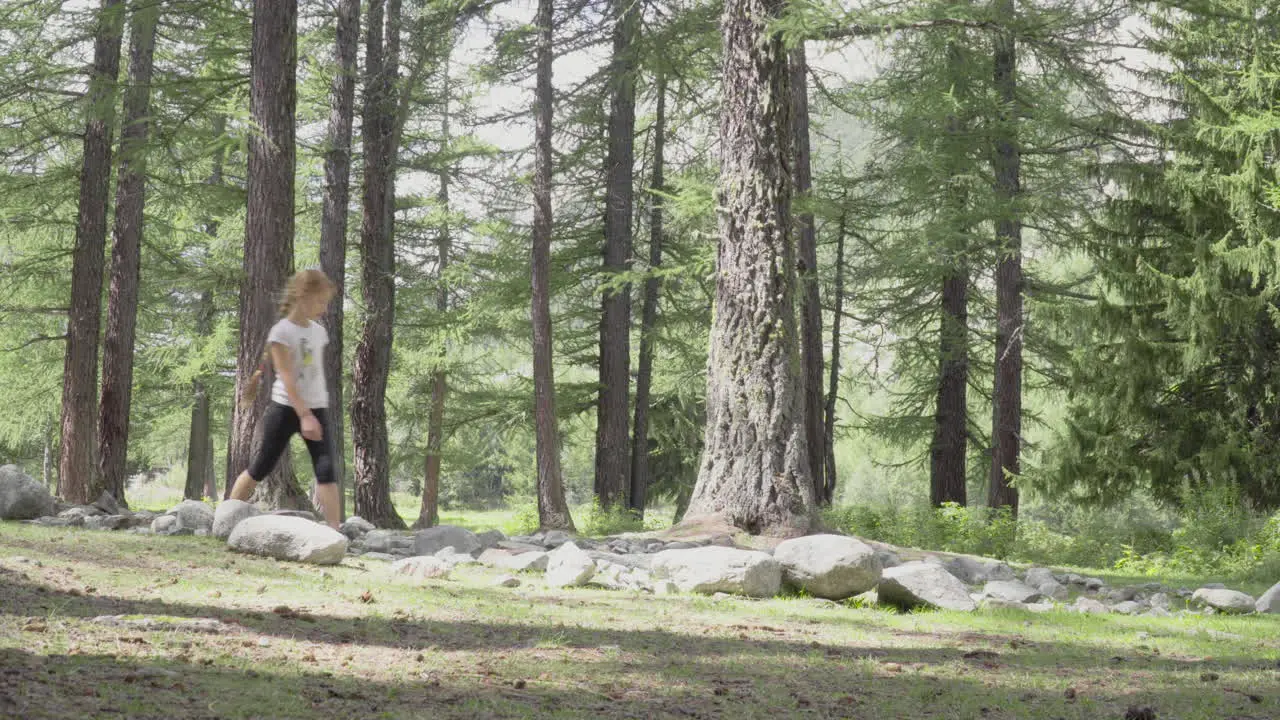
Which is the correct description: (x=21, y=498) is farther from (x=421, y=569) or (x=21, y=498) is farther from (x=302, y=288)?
(x=421, y=569)

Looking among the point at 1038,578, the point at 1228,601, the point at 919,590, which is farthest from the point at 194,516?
the point at 1228,601

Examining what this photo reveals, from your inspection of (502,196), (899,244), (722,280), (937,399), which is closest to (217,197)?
(502,196)

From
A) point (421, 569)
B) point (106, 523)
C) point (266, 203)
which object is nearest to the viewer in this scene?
point (421, 569)

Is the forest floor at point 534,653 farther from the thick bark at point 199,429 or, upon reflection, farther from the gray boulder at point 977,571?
the thick bark at point 199,429

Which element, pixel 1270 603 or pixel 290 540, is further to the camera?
pixel 1270 603

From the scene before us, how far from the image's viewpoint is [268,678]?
3570 millimetres

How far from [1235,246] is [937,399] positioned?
673 cm

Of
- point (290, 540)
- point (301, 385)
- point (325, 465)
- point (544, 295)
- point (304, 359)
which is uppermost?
point (544, 295)

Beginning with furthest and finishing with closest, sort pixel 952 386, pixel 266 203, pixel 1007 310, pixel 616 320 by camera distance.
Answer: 1. pixel 616 320
2. pixel 952 386
3. pixel 1007 310
4. pixel 266 203

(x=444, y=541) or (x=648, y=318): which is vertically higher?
(x=648, y=318)

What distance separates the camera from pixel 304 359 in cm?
698

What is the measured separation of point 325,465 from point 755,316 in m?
3.80

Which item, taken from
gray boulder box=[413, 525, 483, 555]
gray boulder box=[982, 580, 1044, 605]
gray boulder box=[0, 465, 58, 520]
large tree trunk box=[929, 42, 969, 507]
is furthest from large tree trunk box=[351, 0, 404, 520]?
gray boulder box=[982, 580, 1044, 605]

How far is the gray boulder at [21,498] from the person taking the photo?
8.91 m
